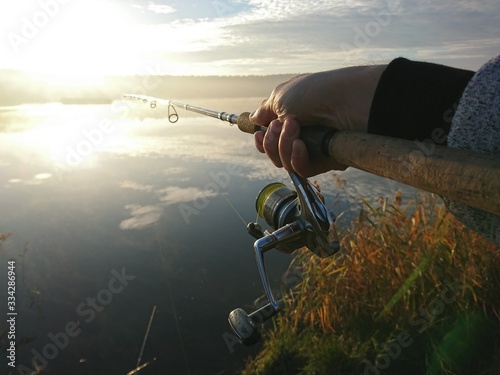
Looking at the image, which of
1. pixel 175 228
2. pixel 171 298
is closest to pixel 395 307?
pixel 171 298

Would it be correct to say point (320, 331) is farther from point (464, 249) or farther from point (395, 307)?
point (464, 249)

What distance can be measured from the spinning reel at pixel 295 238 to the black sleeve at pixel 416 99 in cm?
40

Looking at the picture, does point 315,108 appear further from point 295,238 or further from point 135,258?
point 135,258

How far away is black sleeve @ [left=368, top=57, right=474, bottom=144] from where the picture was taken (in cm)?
118

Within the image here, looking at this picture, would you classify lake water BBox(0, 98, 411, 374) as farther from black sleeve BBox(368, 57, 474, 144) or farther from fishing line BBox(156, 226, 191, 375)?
black sleeve BBox(368, 57, 474, 144)

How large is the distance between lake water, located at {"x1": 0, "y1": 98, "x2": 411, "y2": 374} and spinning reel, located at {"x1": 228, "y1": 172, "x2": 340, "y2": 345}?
262 centimetres

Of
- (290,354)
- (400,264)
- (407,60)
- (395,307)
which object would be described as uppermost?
(407,60)

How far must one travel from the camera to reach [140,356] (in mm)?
4449

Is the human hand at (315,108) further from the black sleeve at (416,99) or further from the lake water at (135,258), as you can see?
the lake water at (135,258)

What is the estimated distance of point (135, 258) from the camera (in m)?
6.39

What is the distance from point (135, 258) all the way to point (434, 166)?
5865 mm

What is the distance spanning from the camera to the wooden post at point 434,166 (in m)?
0.88

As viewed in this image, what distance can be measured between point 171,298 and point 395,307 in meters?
2.91

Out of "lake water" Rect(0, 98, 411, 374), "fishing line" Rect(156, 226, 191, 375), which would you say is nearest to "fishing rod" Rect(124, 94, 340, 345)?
"lake water" Rect(0, 98, 411, 374)
